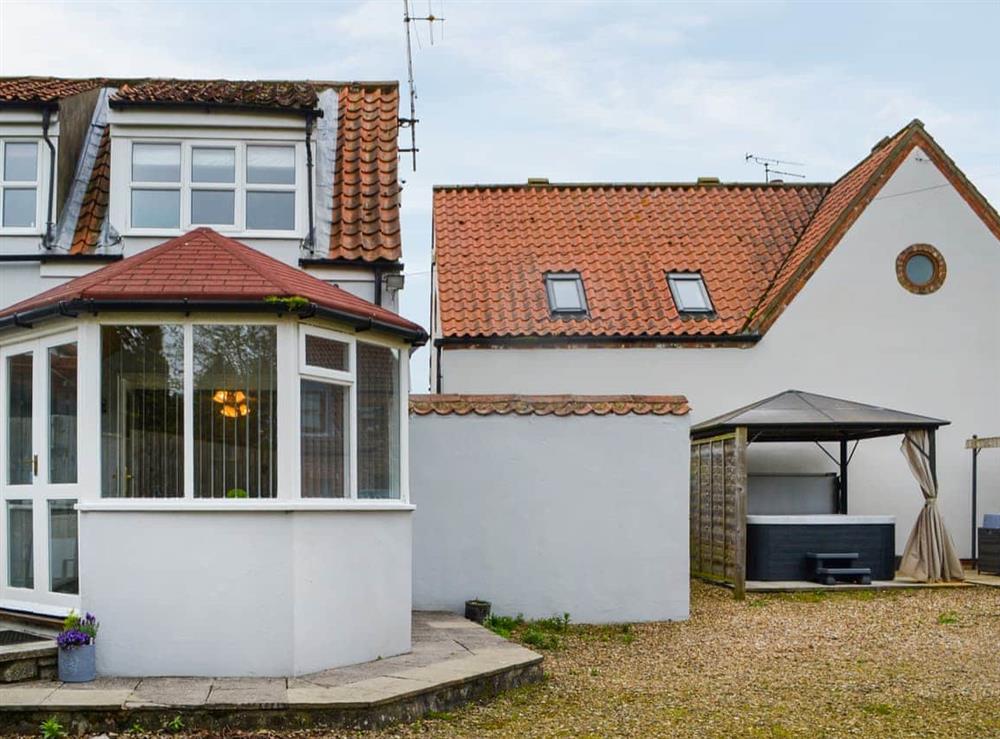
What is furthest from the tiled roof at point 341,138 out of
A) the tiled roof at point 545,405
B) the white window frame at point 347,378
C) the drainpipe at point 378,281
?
the white window frame at point 347,378

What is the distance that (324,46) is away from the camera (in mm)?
12195

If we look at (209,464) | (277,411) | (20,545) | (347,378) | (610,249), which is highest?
(610,249)

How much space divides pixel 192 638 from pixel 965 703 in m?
6.29

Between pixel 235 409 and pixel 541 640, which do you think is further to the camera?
pixel 541 640

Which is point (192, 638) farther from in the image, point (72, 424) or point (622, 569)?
point (622, 569)

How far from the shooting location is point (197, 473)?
29.9ft

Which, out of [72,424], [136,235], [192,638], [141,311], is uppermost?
[136,235]

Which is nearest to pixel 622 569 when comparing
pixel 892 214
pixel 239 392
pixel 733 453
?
pixel 733 453

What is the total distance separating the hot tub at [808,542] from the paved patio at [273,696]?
845cm

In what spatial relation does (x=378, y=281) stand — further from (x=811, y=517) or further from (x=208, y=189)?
(x=811, y=517)

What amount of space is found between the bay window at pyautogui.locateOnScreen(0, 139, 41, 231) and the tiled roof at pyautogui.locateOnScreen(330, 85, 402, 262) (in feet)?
11.9

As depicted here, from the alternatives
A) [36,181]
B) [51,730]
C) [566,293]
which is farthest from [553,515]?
[566,293]

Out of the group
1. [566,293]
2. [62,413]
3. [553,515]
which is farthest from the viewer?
[566,293]

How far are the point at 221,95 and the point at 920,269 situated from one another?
12687mm
